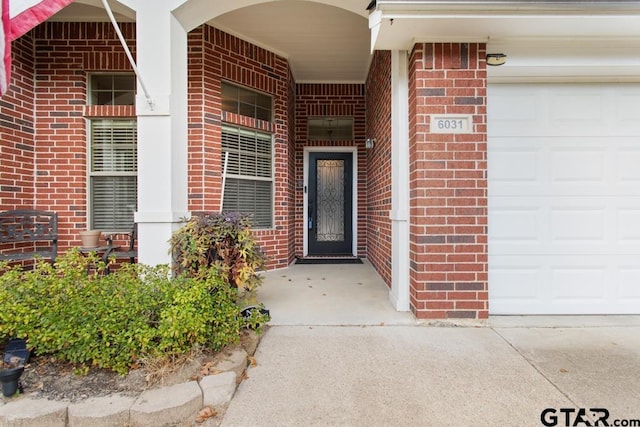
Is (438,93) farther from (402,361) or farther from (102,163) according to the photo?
(102,163)

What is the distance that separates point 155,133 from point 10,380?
1.89m

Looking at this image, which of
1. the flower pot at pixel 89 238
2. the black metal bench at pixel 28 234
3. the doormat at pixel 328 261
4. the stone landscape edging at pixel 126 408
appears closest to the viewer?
the stone landscape edging at pixel 126 408

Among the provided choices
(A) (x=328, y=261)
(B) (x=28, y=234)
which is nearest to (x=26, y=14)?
(B) (x=28, y=234)

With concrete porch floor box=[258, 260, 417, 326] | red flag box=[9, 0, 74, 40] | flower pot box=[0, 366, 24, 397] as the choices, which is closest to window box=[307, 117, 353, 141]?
concrete porch floor box=[258, 260, 417, 326]

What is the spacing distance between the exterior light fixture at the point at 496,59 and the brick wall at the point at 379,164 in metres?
1.13

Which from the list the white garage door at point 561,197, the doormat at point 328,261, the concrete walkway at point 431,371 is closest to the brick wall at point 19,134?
the concrete walkway at point 431,371

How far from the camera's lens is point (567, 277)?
9.75 ft

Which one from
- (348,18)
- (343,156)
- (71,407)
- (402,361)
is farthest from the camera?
(343,156)

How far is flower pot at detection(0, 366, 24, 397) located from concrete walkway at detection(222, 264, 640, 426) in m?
1.17

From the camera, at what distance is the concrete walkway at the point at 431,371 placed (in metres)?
1.63

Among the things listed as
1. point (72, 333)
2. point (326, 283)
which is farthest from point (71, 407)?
point (326, 283)

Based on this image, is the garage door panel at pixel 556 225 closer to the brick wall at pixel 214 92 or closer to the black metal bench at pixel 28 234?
the brick wall at pixel 214 92

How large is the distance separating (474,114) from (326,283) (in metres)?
2.64

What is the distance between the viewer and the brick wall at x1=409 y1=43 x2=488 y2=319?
273cm
